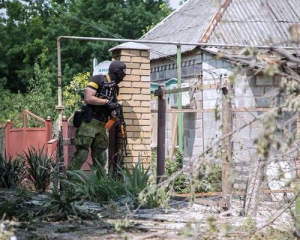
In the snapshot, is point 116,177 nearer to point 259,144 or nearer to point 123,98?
point 123,98

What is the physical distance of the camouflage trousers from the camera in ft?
30.0

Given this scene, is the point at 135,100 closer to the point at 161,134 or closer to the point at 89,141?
the point at 89,141

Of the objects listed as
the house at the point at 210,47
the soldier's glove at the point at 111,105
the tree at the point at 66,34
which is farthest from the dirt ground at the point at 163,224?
the tree at the point at 66,34

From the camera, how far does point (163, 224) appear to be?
6637 mm

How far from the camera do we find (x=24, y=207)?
7379 millimetres

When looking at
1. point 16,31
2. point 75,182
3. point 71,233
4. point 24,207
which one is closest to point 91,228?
point 71,233

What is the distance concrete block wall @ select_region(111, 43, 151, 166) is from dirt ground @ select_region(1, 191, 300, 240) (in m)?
2.21

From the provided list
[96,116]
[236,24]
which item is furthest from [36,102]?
[96,116]

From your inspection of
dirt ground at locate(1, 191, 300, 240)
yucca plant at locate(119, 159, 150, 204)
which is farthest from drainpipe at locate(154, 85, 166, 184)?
dirt ground at locate(1, 191, 300, 240)

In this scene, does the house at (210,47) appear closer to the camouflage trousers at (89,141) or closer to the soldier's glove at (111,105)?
the camouflage trousers at (89,141)

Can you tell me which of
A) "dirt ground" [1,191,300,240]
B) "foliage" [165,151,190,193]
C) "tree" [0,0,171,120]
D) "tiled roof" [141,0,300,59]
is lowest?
"dirt ground" [1,191,300,240]

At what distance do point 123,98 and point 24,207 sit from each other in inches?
111

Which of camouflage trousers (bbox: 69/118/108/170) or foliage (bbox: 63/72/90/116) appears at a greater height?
foliage (bbox: 63/72/90/116)

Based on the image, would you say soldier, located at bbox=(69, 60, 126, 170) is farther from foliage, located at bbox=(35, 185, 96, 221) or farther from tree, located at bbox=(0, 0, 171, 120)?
tree, located at bbox=(0, 0, 171, 120)
